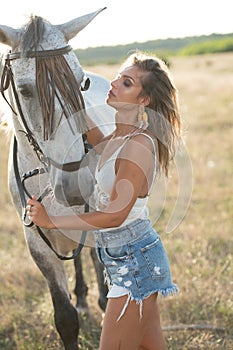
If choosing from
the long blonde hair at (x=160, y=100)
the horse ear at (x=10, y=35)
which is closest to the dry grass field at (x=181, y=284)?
the long blonde hair at (x=160, y=100)

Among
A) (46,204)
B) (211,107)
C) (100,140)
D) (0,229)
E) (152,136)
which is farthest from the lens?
(211,107)

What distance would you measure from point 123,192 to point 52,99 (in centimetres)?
62

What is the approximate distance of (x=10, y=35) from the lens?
2.82m

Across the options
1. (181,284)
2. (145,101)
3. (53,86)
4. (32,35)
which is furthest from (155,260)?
(181,284)

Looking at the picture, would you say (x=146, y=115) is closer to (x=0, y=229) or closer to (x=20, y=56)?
(x=20, y=56)

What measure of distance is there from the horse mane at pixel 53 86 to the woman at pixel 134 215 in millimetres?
253

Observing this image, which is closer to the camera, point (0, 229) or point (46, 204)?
point (46, 204)

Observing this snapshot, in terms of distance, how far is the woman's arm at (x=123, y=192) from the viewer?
2293 millimetres

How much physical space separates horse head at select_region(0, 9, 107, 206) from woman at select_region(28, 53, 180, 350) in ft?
0.58

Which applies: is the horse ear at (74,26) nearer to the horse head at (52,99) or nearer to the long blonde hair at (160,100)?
the horse head at (52,99)

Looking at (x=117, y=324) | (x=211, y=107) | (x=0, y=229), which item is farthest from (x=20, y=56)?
(x=211, y=107)

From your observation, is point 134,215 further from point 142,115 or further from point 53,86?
point 53,86

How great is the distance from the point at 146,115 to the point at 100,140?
0.60m

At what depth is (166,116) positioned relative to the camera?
2492mm
